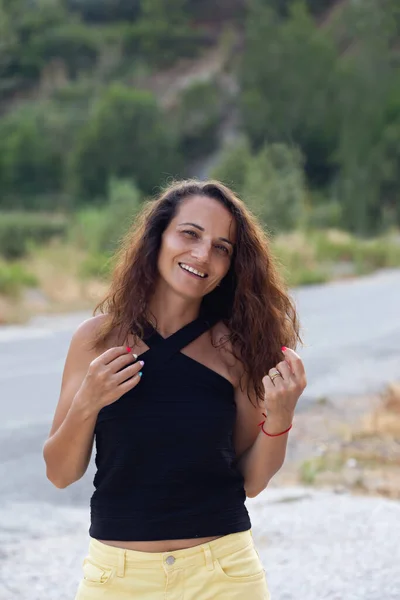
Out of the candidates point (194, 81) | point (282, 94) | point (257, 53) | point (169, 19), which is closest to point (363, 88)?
point (282, 94)

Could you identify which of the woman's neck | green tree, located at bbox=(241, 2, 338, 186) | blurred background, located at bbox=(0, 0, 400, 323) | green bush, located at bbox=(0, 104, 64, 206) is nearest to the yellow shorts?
the woman's neck

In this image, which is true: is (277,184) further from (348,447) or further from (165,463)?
(165,463)

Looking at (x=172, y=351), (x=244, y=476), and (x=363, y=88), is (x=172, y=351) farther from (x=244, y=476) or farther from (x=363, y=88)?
(x=363, y=88)

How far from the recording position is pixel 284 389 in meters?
2.14

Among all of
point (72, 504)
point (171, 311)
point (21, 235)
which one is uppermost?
point (21, 235)

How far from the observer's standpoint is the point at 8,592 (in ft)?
13.7

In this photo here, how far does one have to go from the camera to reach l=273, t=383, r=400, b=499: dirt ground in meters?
6.43

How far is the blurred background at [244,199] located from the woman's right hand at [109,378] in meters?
0.75

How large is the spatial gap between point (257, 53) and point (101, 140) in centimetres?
1367

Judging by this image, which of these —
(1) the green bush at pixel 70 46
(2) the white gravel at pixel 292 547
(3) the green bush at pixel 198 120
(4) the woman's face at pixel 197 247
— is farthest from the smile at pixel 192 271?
(1) the green bush at pixel 70 46

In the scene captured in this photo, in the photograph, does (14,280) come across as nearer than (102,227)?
Yes

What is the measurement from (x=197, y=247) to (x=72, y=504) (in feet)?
13.9

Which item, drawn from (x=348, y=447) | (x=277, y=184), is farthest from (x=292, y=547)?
(x=277, y=184)

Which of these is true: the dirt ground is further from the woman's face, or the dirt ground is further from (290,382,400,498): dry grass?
the woman's face
